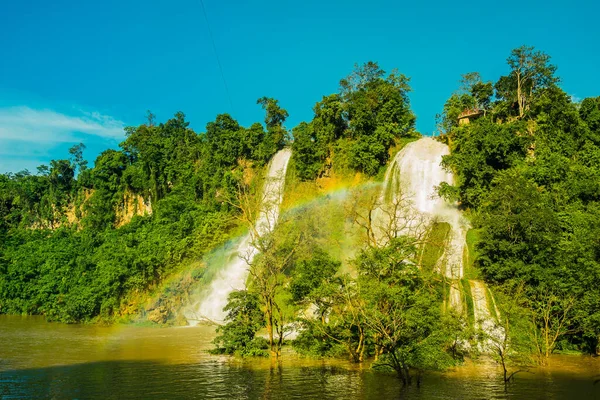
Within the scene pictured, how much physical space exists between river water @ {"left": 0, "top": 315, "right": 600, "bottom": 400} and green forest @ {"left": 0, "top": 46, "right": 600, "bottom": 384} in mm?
886

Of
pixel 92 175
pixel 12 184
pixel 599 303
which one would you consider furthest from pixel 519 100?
pixel 12 184

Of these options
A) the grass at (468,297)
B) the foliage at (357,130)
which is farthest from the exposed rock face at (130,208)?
the grass at (468,297)

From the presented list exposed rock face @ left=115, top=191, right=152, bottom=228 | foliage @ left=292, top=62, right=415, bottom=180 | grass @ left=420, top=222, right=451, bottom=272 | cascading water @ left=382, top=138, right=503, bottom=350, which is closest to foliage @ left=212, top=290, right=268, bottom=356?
grass @ left=420, top=222, right=451, bottom=272

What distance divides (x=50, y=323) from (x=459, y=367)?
2969cm

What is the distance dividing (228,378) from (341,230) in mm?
20613

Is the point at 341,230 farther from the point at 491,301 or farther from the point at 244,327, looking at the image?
the point at 244,327

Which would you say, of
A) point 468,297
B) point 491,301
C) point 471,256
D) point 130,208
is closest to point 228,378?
point 468,297

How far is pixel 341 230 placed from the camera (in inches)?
1415

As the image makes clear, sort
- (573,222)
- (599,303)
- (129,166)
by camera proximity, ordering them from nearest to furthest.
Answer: (599,303) < (573,222) < (129,166)

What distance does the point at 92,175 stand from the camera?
192 ft

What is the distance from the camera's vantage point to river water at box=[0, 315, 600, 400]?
14312 millimetres

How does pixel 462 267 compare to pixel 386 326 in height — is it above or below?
above

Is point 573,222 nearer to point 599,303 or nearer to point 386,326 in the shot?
point 599,303

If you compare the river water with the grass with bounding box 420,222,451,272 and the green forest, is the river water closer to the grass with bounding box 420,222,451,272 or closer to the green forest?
the green forest
